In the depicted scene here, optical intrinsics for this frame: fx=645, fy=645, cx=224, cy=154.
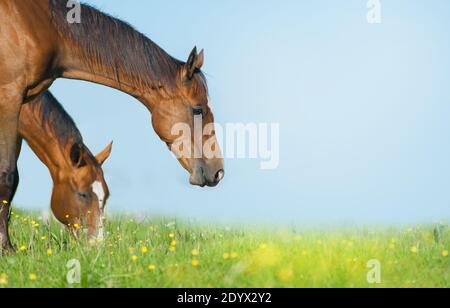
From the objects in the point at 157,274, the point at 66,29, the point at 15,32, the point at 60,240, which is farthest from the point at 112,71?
the point at 157,274

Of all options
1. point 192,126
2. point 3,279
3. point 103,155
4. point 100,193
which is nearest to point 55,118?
point 103,155

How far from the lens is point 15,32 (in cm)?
668

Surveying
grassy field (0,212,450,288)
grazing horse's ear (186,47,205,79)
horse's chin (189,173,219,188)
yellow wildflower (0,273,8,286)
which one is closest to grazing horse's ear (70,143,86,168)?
grassy field (0,212,450,288)

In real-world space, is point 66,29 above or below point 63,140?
above

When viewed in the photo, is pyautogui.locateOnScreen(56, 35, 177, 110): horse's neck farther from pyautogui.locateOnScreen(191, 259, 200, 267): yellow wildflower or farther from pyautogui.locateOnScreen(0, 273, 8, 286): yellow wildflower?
pyautogui.locateOnScreen(0, 273, 8, 286): yellow wildflower

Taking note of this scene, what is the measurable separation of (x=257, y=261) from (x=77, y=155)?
3.70 m

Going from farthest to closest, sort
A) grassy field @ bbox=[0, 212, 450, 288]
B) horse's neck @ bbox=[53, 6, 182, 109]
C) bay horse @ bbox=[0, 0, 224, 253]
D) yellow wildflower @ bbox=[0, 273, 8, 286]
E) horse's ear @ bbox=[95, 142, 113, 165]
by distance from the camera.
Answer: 1. horse's ear @ bbox=[95, 142, 113, 165]
2. horse's neck @ bbox=[53, 6, 182, 109]
3. bay horse @ bbox=[0, 0, 224, 253]
4. yellow wildflower @ bbox=[0, 273, 8, 286]
5. grassy field @ bbox=[0, 212, 450, 288]

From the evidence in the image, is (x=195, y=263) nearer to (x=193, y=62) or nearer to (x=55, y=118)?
(x=193, y=62)

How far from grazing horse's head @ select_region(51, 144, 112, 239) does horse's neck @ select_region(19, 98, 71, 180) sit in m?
0.09

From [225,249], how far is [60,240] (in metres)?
2.77

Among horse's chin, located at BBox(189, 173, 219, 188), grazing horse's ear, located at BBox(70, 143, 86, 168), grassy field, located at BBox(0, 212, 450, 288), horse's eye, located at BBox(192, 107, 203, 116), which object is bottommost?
grassy field, located at BBox(0, 212, 450, 288)

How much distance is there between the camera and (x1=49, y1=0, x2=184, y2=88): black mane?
725 centimetres
